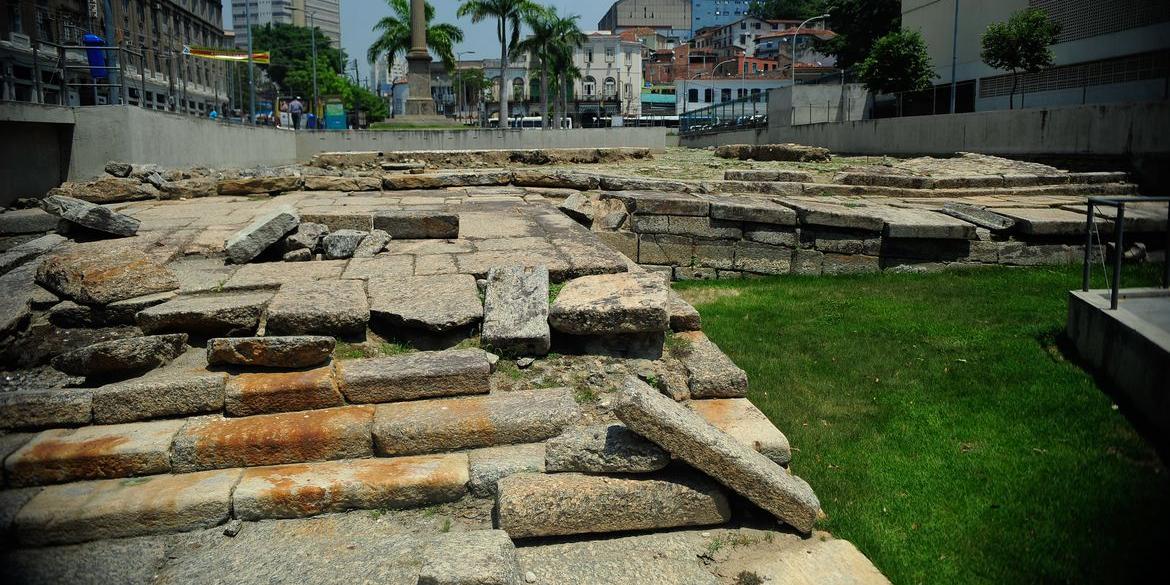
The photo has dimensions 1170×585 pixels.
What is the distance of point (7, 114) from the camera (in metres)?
8.94

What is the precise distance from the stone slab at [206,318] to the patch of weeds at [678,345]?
223cm

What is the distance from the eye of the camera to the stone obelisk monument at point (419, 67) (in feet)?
95.1

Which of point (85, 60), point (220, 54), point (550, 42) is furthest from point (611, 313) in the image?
point (550, 42)

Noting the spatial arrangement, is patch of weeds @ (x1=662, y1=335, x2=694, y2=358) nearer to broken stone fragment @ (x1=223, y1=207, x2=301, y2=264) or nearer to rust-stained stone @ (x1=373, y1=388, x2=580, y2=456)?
rust-stained stone @ (x1=373, y1=388, x2=580, y2=456)

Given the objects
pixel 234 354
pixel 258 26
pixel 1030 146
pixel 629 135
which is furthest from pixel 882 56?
pixel 258 26

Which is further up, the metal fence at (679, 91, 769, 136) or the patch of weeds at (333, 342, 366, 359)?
the metal fence at (679, 91, 769, 136)

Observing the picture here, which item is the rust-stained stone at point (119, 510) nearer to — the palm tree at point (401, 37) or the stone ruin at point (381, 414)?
the stone ruin at point (381, 414)

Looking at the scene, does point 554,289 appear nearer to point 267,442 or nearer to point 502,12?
point 267,442

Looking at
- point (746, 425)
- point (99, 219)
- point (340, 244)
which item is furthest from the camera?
point (99, 219)

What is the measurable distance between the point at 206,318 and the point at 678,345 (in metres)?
2.53

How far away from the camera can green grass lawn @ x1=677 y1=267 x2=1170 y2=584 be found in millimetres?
3145

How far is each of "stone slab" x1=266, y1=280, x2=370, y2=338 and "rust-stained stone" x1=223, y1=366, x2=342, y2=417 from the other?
410 mm

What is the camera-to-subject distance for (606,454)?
322 cm

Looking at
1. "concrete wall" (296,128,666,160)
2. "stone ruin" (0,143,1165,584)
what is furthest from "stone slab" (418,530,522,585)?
"concrete wall" (296,128,666,160)
